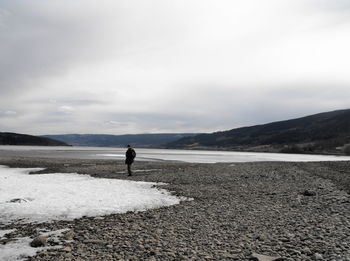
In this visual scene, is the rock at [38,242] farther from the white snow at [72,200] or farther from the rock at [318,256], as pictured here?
the rock at [318,256]

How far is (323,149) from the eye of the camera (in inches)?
5896

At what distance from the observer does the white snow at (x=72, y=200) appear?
13.7 m

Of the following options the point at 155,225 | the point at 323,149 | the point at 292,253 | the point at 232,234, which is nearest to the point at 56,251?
the point at 155,225

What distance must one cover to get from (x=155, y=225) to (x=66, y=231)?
10.5 feet

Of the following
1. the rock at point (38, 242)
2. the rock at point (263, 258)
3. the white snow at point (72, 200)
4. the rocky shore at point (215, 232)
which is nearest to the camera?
the rock at point (263, 258)

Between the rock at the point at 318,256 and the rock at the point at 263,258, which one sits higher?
the rock at the point at 263,258

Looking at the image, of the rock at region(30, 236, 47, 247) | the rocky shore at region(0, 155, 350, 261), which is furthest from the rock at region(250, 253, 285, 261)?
the rock at region(30, 236, 47, 247)

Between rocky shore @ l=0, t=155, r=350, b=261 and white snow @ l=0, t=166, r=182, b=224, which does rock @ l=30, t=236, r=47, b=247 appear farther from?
white snow @ l=0, t=166, r=182, b=224

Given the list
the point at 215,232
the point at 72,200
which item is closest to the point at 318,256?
the point at 215,232

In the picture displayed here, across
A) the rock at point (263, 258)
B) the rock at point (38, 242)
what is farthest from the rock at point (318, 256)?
the rock at point (38, 242)

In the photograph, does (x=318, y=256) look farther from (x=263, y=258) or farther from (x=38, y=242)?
(x=38, y=242)

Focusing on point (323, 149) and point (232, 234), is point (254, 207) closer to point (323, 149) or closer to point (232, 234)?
point (232, 234)

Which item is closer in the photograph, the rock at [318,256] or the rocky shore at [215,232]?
the rock at [318,256]

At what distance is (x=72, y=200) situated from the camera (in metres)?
16.2
